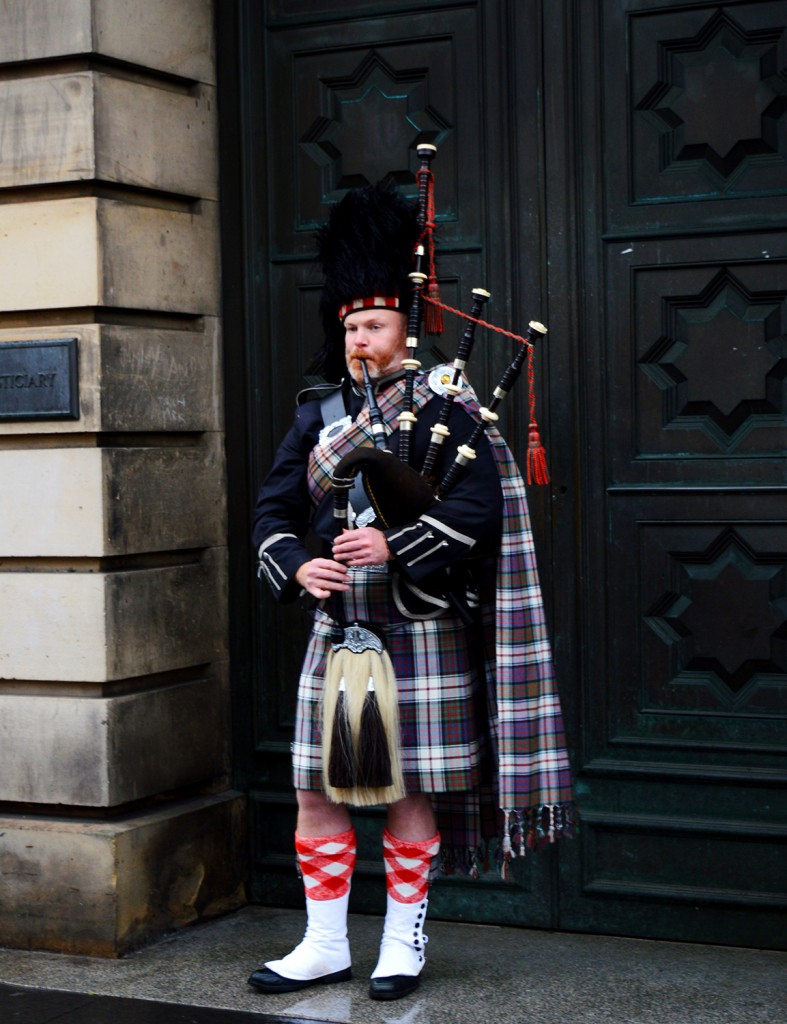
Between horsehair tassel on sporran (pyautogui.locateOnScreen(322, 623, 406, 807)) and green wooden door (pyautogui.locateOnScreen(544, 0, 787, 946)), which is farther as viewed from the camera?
green wooden door (pyautogui.locateOnScreen(544, 0, 787, 946))

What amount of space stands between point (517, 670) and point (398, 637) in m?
0.32

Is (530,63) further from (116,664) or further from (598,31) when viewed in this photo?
(116,664)

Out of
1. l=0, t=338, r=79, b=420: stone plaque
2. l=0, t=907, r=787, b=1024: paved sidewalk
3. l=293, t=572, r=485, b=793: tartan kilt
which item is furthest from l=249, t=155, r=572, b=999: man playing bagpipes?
l=0, t=338, r=79, b=420: stone plaque

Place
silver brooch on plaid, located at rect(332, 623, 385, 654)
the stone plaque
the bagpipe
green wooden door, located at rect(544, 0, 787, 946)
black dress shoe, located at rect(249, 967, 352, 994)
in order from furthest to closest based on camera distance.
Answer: the stone plaque, green wooden door, located at rect(544, 0, 787, 946), black dress shoe, located at rect(249, 967, 352, 994), silver brooch on plaid, located at rect(332, 623, 385, 654), the bagpipe

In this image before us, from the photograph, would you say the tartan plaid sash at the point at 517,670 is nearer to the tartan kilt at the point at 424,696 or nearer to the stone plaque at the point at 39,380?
the tartan kilt at the point at 424,696

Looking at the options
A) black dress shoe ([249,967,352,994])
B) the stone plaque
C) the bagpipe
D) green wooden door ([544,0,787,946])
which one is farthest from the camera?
the stone plaque

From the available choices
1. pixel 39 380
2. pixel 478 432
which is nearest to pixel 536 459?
pixel 478 432

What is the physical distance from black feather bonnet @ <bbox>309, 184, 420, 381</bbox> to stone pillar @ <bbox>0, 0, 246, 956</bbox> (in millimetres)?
812

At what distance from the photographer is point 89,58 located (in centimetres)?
461

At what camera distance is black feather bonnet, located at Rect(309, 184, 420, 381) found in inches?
162

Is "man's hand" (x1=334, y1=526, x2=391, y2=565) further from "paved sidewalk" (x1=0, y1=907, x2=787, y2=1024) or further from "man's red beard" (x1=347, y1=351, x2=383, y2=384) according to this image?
"paved sidewalk" (x1=0, y1=907, x2=787, y2=1024)

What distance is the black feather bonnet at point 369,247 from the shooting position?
13.5 feet

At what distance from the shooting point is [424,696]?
162 inches

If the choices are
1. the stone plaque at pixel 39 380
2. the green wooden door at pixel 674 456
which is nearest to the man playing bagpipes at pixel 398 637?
the green wooden door at pixel 674 456
